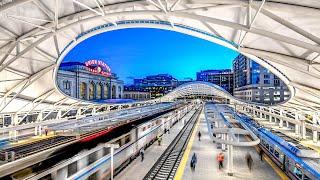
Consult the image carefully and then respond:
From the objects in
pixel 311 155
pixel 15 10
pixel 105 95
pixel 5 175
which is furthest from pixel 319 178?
→ pixel 105 95

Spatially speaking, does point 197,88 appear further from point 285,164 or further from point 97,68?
point 285,164

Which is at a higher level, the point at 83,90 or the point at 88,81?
the point at 88,81

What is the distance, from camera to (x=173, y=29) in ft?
61.5

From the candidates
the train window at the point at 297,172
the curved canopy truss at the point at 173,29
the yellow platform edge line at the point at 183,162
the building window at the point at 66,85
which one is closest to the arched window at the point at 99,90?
the building window at the point at 66,85

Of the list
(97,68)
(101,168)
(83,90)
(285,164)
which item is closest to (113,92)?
(97,68)

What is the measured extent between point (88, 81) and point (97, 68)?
11120mm

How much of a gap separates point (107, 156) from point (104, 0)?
367 inches

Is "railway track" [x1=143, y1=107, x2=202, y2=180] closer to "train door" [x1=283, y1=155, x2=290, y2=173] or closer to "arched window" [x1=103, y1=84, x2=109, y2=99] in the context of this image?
"train door" [x1=283, y1=155, x2=290, y2=173]

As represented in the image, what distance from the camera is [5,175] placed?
7.68m

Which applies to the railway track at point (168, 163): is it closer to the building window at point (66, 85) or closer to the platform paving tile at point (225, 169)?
the platform paving tile at point (225, 169)

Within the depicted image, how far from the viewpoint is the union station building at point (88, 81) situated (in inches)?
2886

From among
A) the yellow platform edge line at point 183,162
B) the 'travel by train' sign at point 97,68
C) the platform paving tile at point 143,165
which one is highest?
the 'travel by train' sign at point 97,68

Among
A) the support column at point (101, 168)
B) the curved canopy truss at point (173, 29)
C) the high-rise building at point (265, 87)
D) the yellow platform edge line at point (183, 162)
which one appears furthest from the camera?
the high-rise building at point (265, 87)

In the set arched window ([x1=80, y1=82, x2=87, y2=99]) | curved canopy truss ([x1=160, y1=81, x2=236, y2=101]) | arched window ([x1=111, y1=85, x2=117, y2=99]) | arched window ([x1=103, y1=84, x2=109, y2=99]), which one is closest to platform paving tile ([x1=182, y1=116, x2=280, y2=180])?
arched window ([x1=80, y1=82, x2=87, y2=99])
